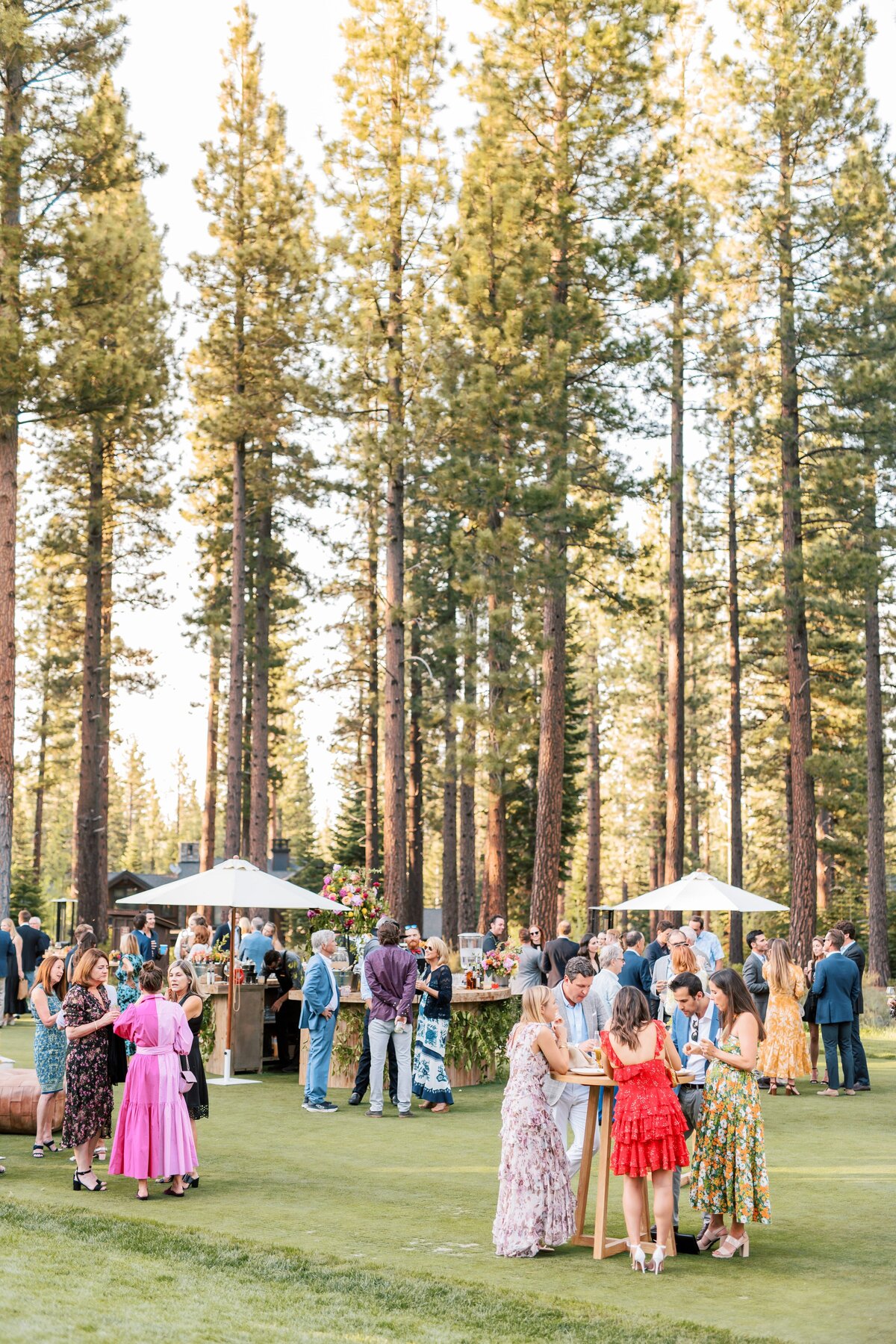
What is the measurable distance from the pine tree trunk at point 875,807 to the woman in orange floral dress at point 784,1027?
47.4 feet

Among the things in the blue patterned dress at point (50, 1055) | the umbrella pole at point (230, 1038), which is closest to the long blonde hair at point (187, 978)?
the blue patterned dress at point (50, 1055)

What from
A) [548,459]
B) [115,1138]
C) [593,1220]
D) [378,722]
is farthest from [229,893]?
[378,722]

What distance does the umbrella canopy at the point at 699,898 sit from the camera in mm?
14641

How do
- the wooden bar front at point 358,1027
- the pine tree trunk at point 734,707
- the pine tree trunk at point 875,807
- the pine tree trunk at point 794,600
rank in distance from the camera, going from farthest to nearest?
the pine tree trunk at point 734,707 → the pine tree trunk at point 875,807 → the pine tree trunk at point 794,600 → the wooden bar front at point 358,1027

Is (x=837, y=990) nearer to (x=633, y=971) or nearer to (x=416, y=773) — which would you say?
(x=633, y=971)

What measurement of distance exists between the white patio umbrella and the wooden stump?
2.82 metres

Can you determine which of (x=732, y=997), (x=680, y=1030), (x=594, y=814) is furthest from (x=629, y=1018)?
(x=594, y=814)

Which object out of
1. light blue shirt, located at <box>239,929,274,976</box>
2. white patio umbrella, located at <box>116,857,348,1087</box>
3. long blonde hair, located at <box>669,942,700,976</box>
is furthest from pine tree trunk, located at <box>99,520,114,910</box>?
long blonde hair, located at <box>669,942,700,976</box>

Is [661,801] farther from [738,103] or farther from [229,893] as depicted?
[229,893]

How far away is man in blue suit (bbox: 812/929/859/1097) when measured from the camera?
45.0 feet

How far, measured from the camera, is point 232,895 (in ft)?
45.3

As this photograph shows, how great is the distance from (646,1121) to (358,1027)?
757cm

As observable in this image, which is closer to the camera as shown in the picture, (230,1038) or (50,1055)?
(50,1055)

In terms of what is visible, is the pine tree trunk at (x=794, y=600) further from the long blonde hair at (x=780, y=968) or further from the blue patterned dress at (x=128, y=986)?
the blue patterned dress at (x=128, y=986)
